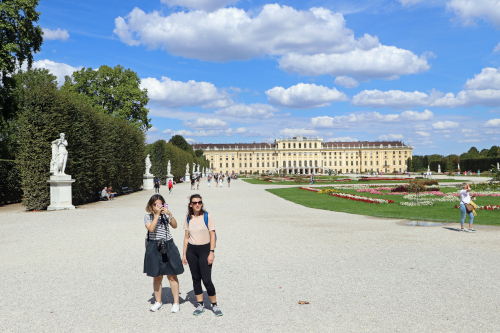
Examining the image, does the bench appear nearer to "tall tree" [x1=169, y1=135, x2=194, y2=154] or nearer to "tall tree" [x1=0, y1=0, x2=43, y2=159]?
"tall tree" [x1=0, y1=0, x2=43, y2=159]

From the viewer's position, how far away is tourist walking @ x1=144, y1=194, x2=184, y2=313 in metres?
3.97

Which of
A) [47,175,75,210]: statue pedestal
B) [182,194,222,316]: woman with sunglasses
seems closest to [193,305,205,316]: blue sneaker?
[182,194,222,316]: woman with sunglasses

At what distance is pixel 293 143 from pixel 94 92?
10882cm

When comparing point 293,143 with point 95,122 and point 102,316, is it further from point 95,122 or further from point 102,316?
point 102,316

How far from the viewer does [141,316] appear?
390 cm

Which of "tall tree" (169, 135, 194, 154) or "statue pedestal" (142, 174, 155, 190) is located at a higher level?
"tall tree" (169, 135, 194, 154)

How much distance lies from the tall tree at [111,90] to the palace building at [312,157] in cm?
→ 10150

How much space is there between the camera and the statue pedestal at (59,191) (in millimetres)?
14648

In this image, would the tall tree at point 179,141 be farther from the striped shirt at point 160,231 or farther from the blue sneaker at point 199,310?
the blue sneaker at point 199,310

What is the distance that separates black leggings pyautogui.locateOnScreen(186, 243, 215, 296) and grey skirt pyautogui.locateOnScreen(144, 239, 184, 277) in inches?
5.8

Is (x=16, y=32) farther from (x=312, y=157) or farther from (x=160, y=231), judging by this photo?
(x=312, y=157)

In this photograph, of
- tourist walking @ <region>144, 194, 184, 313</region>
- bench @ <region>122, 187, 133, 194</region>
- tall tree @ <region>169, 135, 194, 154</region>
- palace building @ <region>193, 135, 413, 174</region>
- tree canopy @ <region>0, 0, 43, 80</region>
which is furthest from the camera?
palace building @ <region>193, 135, 413, 174</region>

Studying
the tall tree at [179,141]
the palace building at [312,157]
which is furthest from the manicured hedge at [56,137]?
the palace building at [312,157]

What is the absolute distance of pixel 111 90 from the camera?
33.0 metres
